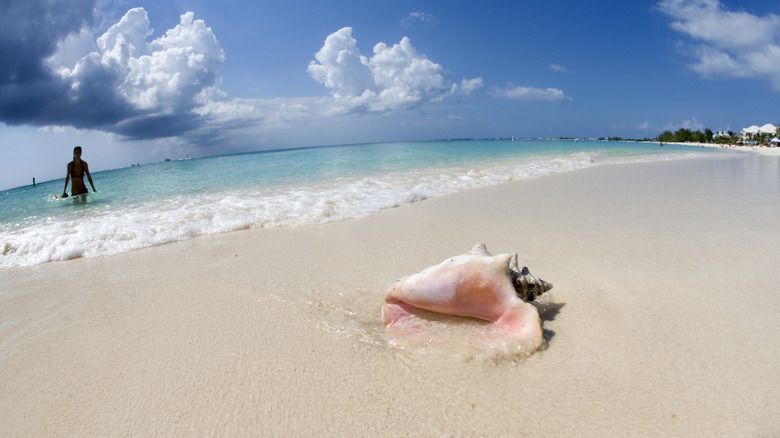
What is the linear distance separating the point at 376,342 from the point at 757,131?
254 feet

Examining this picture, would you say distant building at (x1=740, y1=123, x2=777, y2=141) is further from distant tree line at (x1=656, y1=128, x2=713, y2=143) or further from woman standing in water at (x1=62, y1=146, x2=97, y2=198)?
woman standing in water at (x1=62, y1=146, x2=97, y2=198)

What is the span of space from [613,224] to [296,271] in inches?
150

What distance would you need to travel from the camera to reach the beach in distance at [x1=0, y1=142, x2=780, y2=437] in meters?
1.51

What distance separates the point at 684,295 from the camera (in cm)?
246

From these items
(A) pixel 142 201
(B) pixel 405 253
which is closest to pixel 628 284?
(B) pixel 405 253

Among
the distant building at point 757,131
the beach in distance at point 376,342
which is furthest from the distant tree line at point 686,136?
the beach in distance at point 376,342

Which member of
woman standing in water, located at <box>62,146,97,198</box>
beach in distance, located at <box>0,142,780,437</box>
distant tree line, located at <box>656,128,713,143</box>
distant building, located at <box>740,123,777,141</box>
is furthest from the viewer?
distant tree line, located at <box>656,128,713,143</box>

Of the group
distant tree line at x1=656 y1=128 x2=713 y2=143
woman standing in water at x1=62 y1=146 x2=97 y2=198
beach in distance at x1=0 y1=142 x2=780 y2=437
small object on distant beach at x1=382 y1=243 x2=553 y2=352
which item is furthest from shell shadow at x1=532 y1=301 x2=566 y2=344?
distant tree line at x1=656 y1=128 x2=713 y2=143

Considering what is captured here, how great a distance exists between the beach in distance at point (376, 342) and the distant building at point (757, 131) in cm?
6653

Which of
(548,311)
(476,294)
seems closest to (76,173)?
(476,294)

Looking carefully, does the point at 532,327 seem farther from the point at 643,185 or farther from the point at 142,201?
the point at 142,201

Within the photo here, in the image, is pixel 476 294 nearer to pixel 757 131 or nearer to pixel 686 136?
pixel 757 131

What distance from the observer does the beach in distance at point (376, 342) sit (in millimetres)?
1513

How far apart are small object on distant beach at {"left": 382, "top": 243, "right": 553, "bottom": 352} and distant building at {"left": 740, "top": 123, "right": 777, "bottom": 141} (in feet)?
223
